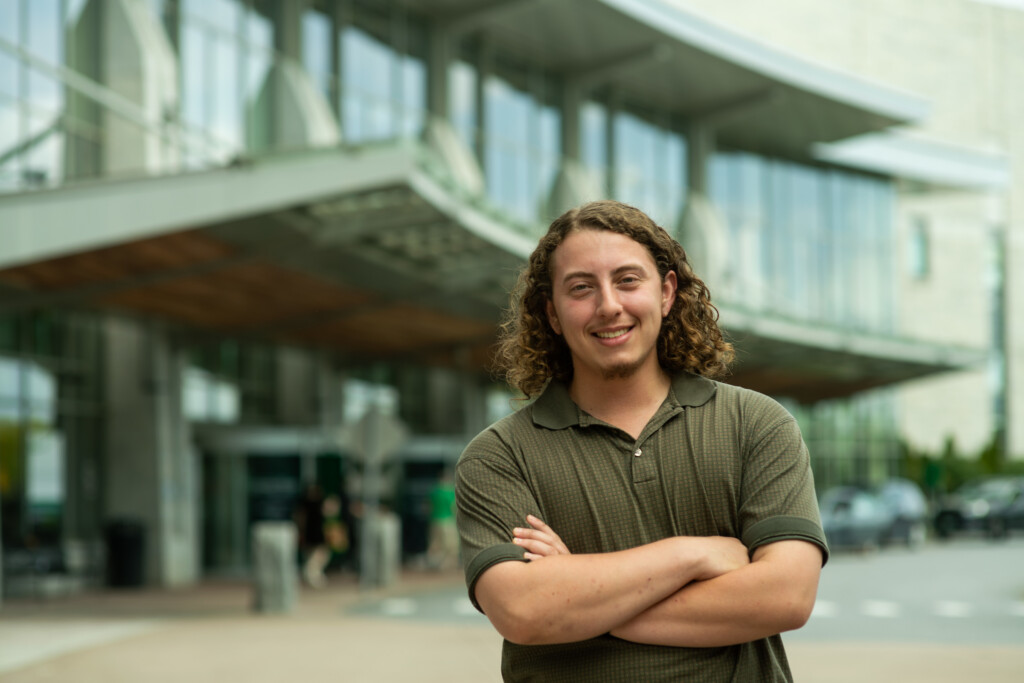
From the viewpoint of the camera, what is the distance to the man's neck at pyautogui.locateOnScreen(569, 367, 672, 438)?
108 inches

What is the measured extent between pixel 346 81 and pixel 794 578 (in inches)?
946

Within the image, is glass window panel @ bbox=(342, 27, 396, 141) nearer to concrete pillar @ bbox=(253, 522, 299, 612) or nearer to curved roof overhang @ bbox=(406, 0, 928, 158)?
curved roof overhang @ bbox=(406, 0, 928, 158)

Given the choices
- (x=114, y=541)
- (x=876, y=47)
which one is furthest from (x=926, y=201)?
(x=114, y=541)

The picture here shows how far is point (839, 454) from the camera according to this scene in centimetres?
4731

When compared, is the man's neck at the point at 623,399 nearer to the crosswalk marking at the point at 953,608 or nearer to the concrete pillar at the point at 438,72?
the crosswalk marking at the point at 953,608

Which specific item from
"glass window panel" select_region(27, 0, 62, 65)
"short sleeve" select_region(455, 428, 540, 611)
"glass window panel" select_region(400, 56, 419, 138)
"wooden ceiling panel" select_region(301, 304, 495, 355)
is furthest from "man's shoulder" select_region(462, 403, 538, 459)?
"glass window panel" select_region(400, 56, 419, 138)

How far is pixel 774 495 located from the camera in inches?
105

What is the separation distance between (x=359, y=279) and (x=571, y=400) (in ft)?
59.0

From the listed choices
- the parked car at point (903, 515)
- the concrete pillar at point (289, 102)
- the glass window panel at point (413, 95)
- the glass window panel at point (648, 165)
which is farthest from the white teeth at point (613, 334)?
the glass window panel at point (648, 165)

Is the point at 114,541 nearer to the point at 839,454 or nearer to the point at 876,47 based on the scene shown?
the point at 839,454

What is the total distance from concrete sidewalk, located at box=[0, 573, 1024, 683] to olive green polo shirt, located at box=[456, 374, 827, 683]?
783 cm

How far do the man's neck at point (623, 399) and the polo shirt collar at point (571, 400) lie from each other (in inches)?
1.4

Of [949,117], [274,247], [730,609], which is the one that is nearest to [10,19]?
[274,247]

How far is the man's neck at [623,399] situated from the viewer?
2.75 metres
